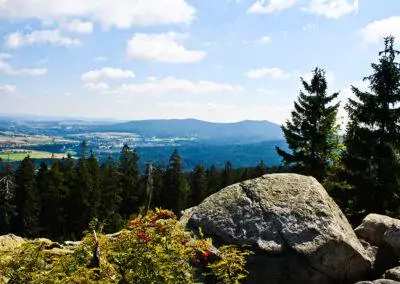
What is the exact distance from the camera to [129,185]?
84.5 metres

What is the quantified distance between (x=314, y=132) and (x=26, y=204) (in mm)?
44875

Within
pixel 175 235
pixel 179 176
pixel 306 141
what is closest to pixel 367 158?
pixel 306 141

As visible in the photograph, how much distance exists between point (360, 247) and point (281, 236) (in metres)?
3.00

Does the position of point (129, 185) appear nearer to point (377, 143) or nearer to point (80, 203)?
point (80, 203)

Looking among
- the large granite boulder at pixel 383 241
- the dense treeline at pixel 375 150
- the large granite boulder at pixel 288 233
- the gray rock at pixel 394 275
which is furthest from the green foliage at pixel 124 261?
the dense treeline at pixel 375 150

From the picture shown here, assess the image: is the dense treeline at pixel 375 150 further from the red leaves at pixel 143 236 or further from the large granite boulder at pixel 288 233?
the red leaves at pixel 143 236

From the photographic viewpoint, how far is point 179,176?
86688mm

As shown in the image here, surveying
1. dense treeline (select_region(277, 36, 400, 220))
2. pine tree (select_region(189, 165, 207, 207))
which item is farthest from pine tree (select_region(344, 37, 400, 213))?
pine tree (select_region(189, 165, 207, 207))

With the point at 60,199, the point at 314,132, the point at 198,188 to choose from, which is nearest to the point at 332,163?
the point at 314,132

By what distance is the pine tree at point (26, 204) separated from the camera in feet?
210

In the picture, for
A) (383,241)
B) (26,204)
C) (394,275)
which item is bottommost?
(26,204)

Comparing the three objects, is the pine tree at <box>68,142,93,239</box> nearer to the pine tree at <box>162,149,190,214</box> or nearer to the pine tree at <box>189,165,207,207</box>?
the pine tree at <box>162,149,190,214</box>

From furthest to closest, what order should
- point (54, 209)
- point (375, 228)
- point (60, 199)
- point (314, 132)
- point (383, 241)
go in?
point (60, 199), point (54, 209), point (314, 132), point (375, 228), point (383, 241)

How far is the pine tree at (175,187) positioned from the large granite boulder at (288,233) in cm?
6889
